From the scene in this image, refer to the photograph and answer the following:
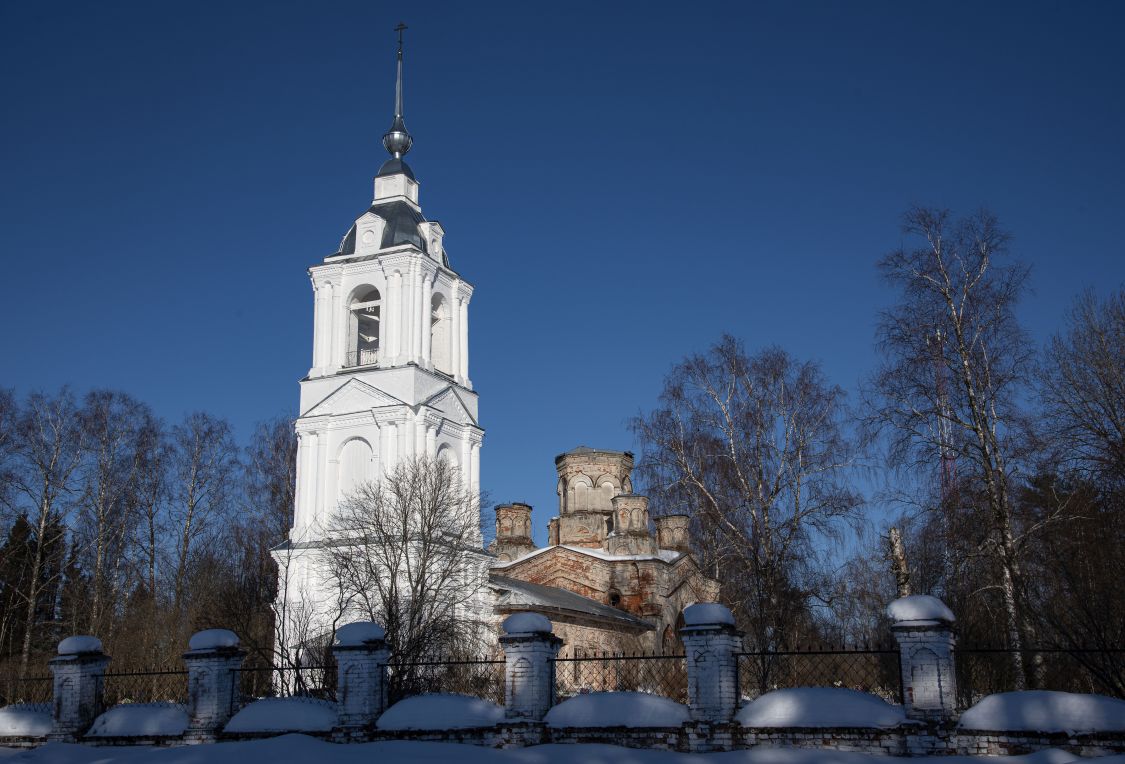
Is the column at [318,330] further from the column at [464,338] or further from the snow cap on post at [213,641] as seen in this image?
the snow cap on post at [213,641]

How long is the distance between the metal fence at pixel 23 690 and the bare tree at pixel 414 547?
233 inches

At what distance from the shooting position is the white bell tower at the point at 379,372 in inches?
1092

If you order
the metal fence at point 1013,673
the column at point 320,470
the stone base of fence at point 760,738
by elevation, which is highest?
the column at point 320,470

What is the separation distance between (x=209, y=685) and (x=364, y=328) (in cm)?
1922

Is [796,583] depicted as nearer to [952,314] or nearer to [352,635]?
[952,314]

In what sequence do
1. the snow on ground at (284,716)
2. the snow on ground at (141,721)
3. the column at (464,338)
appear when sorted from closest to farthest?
the snow on ground at (284,716) → the snow on ground at (141,721) → the column at (464,338)

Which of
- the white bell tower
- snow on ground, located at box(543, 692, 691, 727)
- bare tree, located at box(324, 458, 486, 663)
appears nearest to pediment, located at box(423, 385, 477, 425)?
the white bell tower

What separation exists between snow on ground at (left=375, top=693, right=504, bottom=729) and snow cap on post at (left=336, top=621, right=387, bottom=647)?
80 cm

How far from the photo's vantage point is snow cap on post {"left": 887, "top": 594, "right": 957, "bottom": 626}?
9.63 m

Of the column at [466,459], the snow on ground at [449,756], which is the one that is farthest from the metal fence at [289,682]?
the column at [466,459]

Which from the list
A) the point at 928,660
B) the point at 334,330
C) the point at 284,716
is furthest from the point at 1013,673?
the point at 334,330

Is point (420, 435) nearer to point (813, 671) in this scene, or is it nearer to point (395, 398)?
point (395, 398)

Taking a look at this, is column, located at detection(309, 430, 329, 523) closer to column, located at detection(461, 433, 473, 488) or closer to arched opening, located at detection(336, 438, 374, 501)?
arched opening, located at detection(336, 438, 374, 501)

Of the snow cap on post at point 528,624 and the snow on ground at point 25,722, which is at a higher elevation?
the snow cap on post at point 528,624
